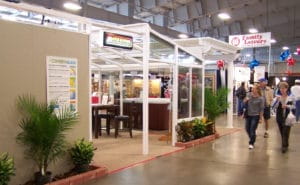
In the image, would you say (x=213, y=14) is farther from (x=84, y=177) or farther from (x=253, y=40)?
(x=84, y=177)

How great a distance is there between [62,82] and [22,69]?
737 mm

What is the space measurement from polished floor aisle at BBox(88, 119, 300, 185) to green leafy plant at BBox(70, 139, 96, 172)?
0.36 meters

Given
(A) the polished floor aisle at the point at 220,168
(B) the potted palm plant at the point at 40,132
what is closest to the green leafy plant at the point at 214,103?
(A) the polished floor aisle at the point at 220,168

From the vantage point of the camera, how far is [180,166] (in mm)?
6297

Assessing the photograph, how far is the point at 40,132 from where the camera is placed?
181 inches

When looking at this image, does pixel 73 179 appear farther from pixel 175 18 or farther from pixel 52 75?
pixel 175 18

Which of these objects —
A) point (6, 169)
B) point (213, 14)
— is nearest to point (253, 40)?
point (213, 14)

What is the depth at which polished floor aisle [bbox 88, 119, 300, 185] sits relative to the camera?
5.37m

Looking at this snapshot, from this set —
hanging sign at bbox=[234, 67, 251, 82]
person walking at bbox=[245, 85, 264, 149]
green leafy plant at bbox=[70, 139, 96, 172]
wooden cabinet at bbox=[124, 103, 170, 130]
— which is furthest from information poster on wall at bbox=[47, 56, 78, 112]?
hanging sign at bbox=[234, 67, 251, 82]

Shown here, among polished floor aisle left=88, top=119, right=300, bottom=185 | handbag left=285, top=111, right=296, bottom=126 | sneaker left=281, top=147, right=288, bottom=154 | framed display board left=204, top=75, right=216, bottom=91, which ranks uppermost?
framed display board left=204, top=75, right=216, bottom=91

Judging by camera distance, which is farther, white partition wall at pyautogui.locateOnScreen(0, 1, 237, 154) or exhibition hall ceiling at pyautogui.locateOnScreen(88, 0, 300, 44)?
exhibition hall ceiling at pyautogui.locateOnScreen(88, 0, 300, 44)

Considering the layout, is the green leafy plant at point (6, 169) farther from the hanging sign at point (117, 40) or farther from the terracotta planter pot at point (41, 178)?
the hanging sign at point (117, 40)

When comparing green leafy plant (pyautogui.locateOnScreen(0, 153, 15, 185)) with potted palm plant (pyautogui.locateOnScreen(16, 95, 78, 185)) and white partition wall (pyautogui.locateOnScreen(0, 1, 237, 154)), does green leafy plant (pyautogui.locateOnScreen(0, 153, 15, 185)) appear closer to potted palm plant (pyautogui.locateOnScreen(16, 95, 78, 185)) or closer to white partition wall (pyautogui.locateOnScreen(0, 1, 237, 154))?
potted palm plant (pyautogui.locateOnScreen(16, 95, 78, 185))

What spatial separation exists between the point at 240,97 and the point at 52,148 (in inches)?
487
